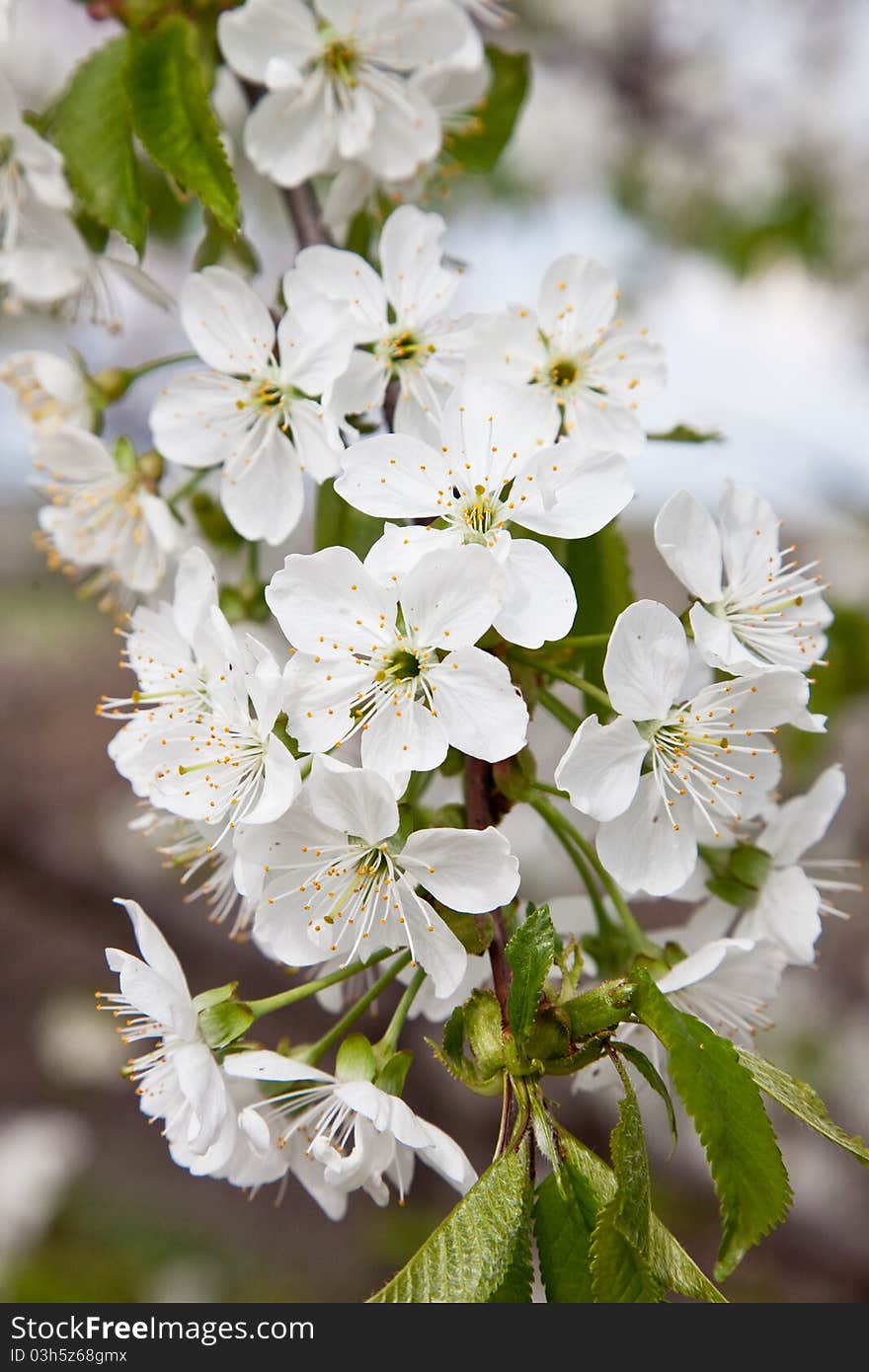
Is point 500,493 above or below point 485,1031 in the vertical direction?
above

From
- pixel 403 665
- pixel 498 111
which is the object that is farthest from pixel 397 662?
pixel 498 111

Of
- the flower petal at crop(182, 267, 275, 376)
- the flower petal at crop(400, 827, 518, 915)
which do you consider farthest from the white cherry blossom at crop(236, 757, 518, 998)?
the flower petal at crop(182, 267, 275, 376)

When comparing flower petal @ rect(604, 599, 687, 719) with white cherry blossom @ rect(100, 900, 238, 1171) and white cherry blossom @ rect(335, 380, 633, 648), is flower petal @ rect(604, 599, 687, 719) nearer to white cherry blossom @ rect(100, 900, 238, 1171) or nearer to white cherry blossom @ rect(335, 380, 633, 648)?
white cherry blossom @ rect(335, 380, 633, 648)

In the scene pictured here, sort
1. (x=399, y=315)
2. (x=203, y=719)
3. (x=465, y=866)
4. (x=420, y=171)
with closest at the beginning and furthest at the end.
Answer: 1. (x=465, y=866)
2. (x=203, y=719)
3. (x=399, y=315)
4. (x=420, y=171)

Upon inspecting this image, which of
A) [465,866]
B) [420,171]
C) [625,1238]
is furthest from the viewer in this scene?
[420,171]

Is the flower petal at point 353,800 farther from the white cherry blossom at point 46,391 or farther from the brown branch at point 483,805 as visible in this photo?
the white cherry blossom at point 46,391

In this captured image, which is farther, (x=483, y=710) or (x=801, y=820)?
(x=801, y=820)

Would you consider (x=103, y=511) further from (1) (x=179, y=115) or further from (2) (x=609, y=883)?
(2) (x=609, y=883)
